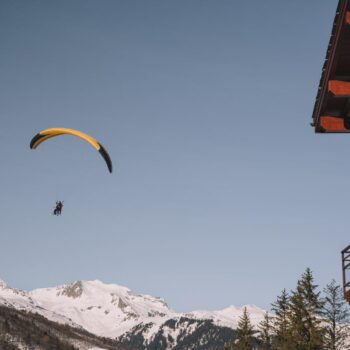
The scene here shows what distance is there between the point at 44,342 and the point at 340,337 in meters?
121

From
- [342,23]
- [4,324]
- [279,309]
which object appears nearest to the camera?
[342,23]

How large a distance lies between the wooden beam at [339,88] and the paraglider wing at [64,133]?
491 inches

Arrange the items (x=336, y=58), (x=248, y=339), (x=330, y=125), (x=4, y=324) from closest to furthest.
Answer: (x=336, y=58)
(x=330, y=125)
(x=248, y=339)
(x=4, y=324)

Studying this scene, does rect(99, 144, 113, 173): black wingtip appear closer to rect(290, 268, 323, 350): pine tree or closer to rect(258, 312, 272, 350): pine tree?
rect(290, 268, 323, 350): pine tree

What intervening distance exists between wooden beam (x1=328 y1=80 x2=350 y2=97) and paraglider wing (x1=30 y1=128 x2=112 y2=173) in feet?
41.0

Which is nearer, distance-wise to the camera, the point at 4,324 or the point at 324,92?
the point at 324,92

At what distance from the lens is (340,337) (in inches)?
1517

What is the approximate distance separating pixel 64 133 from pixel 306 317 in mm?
24462

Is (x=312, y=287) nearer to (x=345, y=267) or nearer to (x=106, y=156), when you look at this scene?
(x=106, y=156)

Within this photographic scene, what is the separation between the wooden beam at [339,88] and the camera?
10625 mm

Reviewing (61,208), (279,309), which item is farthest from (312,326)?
(61,208)

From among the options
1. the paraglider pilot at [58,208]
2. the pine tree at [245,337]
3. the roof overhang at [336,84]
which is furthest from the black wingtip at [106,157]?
the pine tree at [245,337]

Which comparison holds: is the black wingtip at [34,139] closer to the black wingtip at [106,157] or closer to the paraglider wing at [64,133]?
the paraglider wing at [64,133]

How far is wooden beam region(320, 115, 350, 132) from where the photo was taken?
12.3 meters
